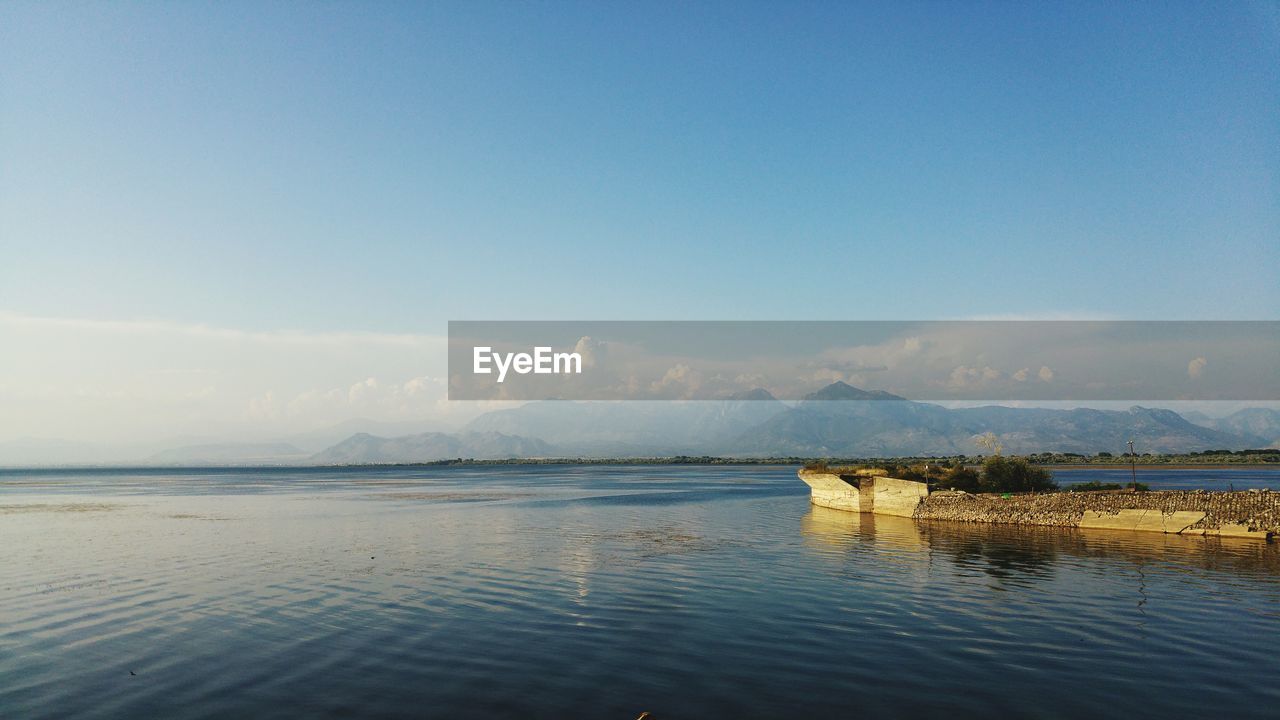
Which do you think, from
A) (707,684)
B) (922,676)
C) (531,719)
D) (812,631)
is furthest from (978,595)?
(531,719)

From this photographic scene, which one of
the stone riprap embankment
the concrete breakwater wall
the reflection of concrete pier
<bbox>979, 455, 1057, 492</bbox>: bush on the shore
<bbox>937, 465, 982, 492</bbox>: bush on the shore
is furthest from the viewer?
<bbox>937, 465, 982, 492</bbox>: bush on the shore

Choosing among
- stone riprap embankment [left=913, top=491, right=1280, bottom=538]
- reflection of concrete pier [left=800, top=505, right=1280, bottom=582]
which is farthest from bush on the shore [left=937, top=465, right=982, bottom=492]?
reflection of concrete pier [left=800, top=505, right=1280, bottom=582]

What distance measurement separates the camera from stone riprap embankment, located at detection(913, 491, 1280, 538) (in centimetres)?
3678

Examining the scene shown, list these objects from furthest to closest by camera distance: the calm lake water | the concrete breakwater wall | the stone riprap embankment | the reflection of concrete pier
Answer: the concrete breakwater wall, the stone riprap embankment, the reflection of concrete pier, the calm lake water

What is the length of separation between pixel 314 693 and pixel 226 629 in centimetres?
729

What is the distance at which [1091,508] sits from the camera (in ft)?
141

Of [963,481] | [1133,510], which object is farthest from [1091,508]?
[963,481]

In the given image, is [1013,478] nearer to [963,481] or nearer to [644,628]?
[963,481]

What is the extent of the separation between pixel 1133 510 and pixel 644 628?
116 ft

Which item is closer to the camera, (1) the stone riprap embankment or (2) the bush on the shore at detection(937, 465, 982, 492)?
(1) the stone riprap embankment

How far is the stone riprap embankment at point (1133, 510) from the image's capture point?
3678 cm

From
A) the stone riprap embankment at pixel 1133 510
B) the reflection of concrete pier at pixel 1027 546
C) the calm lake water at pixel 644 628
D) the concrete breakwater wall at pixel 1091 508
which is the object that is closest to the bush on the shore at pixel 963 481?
the concrete breakwater wall at pixel 1091 508

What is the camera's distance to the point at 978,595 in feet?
76.9

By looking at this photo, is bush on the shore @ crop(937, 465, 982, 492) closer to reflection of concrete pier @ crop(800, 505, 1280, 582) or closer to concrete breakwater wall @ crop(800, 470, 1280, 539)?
concrete breakwater wall @ crop(800, 470, 1280, 539)
